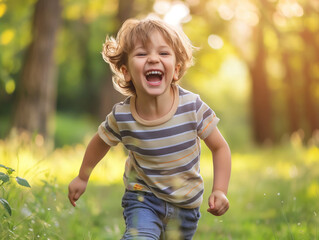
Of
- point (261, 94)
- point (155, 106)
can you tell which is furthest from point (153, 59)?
point (261, 94)

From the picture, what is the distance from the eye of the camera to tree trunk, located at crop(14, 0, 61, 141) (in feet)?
33.0

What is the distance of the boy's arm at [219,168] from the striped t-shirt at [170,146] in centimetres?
8

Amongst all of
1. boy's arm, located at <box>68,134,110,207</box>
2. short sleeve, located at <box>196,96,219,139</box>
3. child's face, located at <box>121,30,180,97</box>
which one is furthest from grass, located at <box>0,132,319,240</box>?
child's face, located at <box>121,30,180,97</box>

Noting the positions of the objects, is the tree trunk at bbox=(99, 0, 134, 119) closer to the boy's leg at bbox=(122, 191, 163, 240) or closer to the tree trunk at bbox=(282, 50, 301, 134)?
the tree trunk at bbox=(282, 50, 301, 134)

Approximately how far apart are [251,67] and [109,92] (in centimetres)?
695

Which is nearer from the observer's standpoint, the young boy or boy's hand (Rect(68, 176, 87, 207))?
the young boy

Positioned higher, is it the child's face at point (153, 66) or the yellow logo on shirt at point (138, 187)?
the child's face at point (153, 66)

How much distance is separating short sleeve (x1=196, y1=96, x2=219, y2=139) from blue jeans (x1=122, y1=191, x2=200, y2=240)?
46 centimetres

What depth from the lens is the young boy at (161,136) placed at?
3.01 m

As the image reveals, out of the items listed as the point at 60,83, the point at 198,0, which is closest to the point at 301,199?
the point at 198,0

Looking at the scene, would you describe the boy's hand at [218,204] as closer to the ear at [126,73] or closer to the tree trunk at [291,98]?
the ear at [126,73]

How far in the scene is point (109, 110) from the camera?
14.1 m

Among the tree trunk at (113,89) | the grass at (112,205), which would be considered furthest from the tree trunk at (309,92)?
the grass at (112,205)

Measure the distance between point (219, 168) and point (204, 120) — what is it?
290mm
